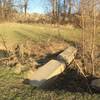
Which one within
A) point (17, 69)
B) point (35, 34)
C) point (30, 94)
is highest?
point (35, 34)

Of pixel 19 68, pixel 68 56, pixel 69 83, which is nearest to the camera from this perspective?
pixel 69 83

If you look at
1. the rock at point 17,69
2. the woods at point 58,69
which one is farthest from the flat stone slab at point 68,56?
the rock at point 17,69

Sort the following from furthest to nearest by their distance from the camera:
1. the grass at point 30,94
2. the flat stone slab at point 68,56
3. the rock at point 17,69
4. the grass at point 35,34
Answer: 1. the grass at point 35,34
2. the flat stone slab at point 68,56
3. the rock at point 17,69
4. the grass at point 30,94

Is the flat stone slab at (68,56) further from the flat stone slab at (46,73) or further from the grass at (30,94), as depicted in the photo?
the grass at (30,94)

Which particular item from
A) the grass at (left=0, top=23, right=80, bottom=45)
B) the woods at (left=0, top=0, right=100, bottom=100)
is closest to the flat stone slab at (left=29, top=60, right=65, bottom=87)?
the woods at (left=0, top=0, right=100, bottom=100)

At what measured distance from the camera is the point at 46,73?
8820 millimetres

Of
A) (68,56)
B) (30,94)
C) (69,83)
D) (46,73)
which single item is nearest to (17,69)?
(46,73)

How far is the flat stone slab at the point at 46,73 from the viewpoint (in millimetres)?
7929

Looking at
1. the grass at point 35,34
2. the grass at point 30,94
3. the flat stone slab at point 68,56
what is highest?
the grass at point 35,34

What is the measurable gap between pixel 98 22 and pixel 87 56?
4.22ft

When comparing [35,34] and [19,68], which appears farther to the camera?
[35,34]

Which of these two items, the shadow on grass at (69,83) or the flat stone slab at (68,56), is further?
the flat stone slab at (68,56)

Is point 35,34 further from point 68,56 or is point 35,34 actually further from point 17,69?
point 17,69

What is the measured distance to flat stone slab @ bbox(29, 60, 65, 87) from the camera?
7.93m
